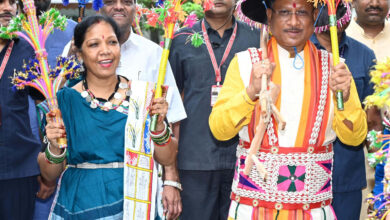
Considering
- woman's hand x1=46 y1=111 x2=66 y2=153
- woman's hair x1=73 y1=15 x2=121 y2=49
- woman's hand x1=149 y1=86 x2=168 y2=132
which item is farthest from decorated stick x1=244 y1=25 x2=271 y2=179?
woman's hair x1=73 y1=15 x2=121 y2=49

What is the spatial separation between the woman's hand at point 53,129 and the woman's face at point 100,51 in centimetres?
45

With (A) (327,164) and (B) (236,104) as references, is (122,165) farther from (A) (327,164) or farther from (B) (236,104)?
(A) (327,164)

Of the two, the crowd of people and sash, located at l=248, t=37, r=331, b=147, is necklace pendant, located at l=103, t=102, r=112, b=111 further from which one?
sash, located at l=248, t=37, r=331, b=147

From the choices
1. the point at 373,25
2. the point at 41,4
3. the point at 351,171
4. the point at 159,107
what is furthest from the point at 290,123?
the point at 41,4

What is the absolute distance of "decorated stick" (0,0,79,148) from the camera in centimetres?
368

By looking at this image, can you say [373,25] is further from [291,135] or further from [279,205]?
[279,205]

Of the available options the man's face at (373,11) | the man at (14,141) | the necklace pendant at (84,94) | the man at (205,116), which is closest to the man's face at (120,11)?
the man at (205,116)

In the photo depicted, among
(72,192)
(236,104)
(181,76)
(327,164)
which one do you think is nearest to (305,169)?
(327,164)

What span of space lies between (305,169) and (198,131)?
1.57 meters

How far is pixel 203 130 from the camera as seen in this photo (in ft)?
16.0

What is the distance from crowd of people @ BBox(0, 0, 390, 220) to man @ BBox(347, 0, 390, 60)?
719 mm

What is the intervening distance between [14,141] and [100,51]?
3.50ft

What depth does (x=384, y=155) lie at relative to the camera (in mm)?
2869

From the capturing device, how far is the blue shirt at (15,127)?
4332 mm
